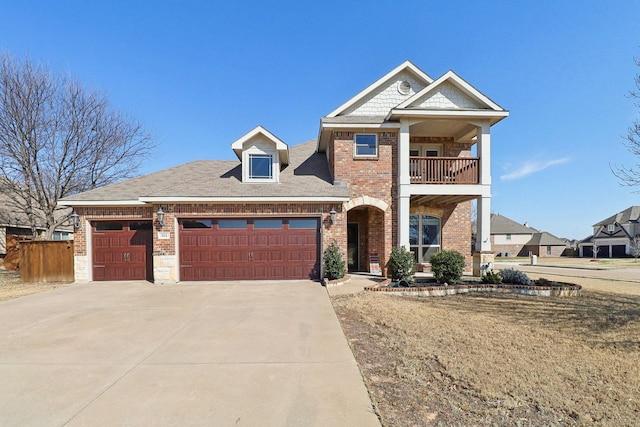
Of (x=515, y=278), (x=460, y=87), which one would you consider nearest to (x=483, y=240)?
(x=515, y=278)

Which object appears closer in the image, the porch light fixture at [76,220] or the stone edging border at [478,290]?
the stone edging border at [478,290]

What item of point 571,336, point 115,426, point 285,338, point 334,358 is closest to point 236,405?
point 115,426

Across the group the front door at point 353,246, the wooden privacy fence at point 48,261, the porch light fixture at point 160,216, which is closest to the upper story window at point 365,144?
the front door at point 353,246

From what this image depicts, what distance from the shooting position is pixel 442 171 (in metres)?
12.2

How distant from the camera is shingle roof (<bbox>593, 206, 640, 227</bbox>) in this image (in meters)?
43.5

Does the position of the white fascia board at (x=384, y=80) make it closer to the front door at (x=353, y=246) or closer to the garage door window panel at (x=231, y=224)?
the front door at (x=353, y=246)

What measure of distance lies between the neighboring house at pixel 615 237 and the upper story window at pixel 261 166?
51.1m

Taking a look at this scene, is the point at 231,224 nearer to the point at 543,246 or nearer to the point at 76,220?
the point at 76,220

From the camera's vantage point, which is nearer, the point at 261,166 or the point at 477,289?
the point at 477,289

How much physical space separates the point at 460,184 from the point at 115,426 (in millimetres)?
12129

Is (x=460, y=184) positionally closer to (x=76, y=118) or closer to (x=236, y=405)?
(x=236, y=405)

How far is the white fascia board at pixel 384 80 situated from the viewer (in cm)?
1254

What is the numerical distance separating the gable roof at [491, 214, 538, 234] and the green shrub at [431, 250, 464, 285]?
4079 centimetres

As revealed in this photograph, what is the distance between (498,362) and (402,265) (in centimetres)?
633
